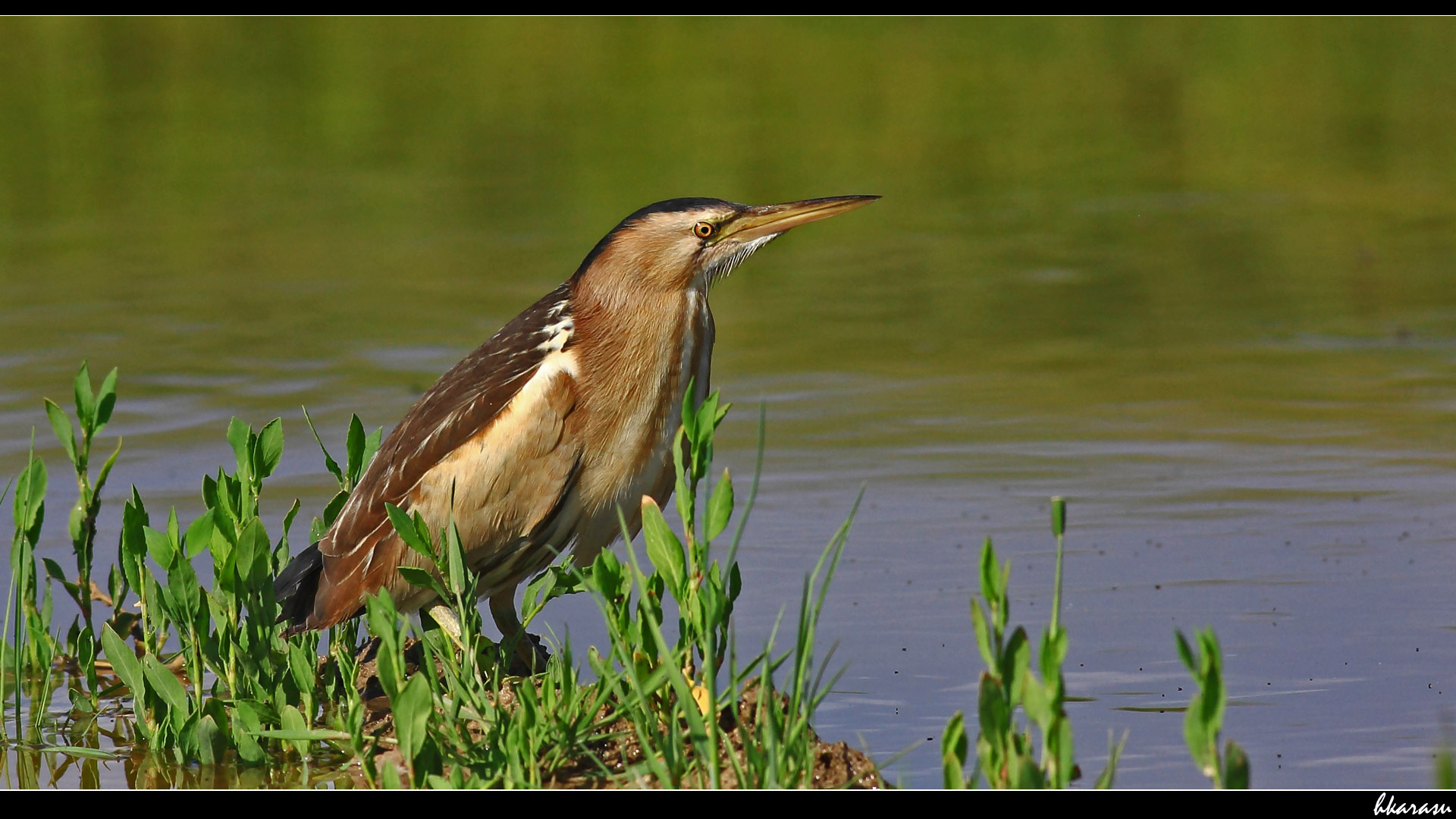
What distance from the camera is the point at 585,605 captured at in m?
6.02

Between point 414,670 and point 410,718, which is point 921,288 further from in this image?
point 410,718

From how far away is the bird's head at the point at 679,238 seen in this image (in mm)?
5363

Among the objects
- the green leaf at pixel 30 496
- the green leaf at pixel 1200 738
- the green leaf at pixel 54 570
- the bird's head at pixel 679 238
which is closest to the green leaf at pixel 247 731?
the green leaf at pixel 30 496

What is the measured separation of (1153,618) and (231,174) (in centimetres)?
1178

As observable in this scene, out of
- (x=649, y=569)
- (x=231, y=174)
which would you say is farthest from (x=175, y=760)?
(x=231, y=174)

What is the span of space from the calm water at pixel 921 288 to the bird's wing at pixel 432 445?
717mm

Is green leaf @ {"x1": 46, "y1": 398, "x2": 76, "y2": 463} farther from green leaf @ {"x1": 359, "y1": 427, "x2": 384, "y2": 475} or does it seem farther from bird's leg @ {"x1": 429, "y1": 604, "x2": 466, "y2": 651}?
bird's leg @ {"x1": 429, "y1": 604, "x2": 466, "y2": 651}

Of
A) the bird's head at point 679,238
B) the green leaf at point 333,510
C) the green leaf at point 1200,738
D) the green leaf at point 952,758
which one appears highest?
the bird's head at point 679,238

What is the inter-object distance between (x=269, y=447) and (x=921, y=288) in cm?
666

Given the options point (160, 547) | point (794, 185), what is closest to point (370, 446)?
point (160, 547)

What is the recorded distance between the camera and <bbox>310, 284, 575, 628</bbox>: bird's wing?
5.18 meters

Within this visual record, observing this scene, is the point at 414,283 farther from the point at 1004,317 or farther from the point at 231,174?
the point at 231,174

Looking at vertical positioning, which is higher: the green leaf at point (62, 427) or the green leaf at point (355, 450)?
the green leaf at point (62, 427)

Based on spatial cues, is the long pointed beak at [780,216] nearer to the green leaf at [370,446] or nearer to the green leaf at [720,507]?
the green leaf at [370,446]
